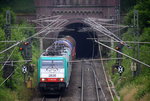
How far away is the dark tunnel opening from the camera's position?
5267 cm

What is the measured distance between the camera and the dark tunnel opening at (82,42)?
173ft

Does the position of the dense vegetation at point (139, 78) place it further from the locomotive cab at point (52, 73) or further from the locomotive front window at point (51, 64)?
the locomotive front window at point (51, 64)

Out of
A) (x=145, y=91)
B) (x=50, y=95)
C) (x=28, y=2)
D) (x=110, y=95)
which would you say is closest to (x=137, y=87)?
(x=145, y=91)

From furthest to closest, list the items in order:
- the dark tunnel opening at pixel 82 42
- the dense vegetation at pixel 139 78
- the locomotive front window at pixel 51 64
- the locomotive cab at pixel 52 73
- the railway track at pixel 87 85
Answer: the dark tunnel opening at pixel 82 42 → the railway track at pixel 87 85 → the locomotive front window at pixel 51 64 → the locomotive cab at pixel 52 73 → the dense vegetation at pixel 139 78

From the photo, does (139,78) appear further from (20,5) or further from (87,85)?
(20,5)

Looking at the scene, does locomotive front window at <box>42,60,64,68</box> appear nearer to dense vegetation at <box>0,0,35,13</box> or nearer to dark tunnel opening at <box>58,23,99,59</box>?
dark tunnel opening at <box>58,23,99,59</box>

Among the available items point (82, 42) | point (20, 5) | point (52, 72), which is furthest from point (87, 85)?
point (20, 5)

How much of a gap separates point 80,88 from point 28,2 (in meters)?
26.9

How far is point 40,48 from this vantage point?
47.2 m

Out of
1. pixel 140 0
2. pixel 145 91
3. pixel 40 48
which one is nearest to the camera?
pixel 145 91

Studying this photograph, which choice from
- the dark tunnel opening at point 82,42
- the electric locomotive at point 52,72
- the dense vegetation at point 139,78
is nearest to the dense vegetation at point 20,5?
the dark tunnel opening at point 82,42

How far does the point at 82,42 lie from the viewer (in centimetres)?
5662

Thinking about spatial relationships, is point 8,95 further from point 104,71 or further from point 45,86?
point 104,71

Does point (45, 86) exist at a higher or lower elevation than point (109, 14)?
lower
